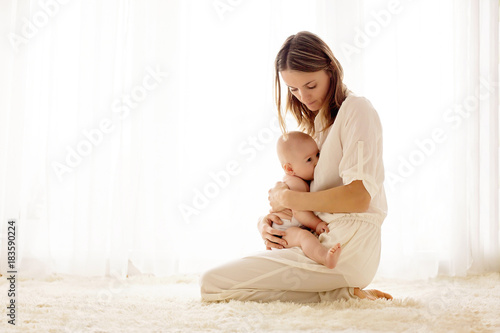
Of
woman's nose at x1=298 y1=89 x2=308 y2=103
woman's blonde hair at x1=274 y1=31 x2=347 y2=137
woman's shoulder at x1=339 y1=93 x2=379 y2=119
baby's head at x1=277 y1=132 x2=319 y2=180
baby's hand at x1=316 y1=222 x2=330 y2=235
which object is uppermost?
woman's blonde hair at x1=274 y1=31 x2=347 y2=137

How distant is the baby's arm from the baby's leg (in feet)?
0.16

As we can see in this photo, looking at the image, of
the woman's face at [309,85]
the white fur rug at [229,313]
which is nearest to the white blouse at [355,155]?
the woman's face at [309,85]

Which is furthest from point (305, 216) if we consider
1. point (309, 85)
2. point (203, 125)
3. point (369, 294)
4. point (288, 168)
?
point (203, 125)

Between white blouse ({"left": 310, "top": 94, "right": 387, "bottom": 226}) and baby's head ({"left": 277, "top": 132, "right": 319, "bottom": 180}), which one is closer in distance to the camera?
white blouse ({"left": 310, "top": 94, "right": 387, "bottom": 226})

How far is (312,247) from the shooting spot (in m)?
1.74

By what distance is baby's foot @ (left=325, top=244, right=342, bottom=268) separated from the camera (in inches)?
65.6

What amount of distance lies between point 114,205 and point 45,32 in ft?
3.24

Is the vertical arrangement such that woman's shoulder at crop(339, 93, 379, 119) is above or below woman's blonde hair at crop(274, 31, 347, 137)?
below

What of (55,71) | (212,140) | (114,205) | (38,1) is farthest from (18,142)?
(212,140)

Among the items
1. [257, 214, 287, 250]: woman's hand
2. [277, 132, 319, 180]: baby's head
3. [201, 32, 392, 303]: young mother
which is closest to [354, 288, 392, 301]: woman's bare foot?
[201, 32, 392, 303]: young mother

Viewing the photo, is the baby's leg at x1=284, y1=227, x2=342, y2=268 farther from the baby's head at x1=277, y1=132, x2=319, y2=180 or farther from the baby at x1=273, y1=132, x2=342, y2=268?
the baby's head at x1=277, y1=132, x2=319, y2=180

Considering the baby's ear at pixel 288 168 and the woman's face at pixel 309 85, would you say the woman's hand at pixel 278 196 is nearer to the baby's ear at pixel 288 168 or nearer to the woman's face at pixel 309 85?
the baby's ear at pixel 288 168

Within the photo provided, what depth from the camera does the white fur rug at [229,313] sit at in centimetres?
140

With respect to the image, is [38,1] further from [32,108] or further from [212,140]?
[212,140]
